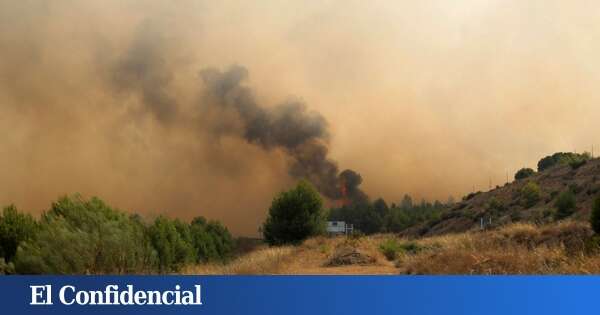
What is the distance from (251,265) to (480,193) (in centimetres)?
9323

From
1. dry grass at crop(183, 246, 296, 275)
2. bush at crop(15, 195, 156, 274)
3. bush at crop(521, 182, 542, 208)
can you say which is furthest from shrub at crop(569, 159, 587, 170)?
bush at crop(15, 195, 156, 274)

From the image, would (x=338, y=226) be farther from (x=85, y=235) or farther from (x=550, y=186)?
(x=85, y=235)

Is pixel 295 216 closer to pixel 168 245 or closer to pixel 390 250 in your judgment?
pixel 168 245

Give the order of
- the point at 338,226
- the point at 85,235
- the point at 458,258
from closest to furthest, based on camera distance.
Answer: the point at 458,258 → the point at 85,235 → the point at 338,226

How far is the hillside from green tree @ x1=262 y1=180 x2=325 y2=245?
79.4 feet

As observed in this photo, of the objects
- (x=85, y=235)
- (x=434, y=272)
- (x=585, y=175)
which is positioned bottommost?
(x=434, y=272)

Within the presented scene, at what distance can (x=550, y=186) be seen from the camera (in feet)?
308

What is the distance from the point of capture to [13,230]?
44.1m

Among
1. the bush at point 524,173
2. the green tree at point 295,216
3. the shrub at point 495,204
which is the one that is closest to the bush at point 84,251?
the green tree at point 295,216

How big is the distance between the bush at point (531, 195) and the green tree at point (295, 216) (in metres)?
39.1

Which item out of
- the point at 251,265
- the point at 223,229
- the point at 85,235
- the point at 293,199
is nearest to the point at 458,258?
the point at 251,265

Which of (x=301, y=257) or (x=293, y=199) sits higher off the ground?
(x=293, y=199)

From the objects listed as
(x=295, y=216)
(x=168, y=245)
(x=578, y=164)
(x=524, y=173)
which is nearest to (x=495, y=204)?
(x=578, y=164)

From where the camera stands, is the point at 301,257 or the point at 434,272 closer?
the point at 434,272
